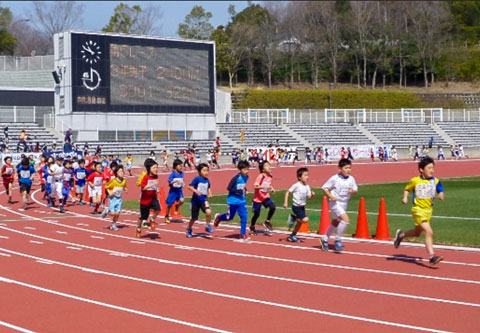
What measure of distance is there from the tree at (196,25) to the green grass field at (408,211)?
7308cm

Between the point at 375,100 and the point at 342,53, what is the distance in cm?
1259

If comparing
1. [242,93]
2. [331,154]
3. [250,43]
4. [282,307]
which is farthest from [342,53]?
[282,307]

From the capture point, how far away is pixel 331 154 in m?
66.2

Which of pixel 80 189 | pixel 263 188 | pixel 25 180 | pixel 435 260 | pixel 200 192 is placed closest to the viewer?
pixel 435 260

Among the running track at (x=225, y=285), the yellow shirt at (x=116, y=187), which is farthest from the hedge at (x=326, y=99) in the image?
the running track at (x=225, y=285)

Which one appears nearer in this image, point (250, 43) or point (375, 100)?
point (375, 100)

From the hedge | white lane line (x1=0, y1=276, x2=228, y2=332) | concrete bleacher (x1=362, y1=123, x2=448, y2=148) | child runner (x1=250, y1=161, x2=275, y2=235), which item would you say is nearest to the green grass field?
child runner (x1=250, y1=161, x2=275, y2=235)

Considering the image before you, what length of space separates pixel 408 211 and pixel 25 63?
57.5 meters

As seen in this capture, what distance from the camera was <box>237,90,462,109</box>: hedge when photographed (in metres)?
89.0

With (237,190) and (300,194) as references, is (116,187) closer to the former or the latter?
(237,190)

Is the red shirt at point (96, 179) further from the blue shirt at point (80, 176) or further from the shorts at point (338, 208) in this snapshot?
the shorts at point (338, 208)

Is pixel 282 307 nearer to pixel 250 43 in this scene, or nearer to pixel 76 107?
pixel 76 107

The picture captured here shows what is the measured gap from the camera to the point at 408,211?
24.5 m

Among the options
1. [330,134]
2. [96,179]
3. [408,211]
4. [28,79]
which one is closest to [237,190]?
[408,211]
